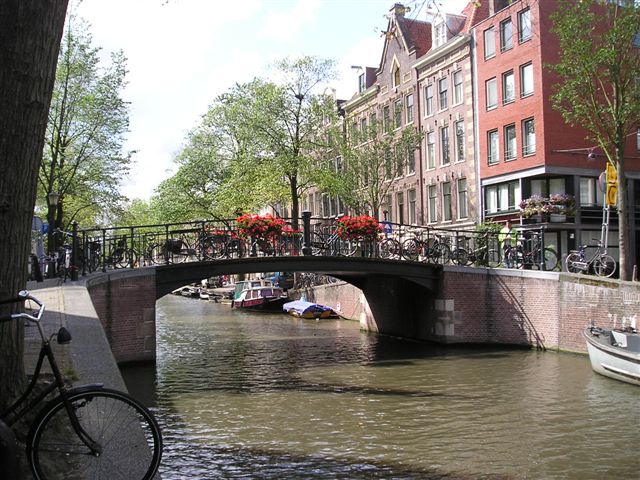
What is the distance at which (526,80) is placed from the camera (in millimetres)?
30500

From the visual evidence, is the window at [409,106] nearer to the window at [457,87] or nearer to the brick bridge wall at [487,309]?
the window at [457,87]

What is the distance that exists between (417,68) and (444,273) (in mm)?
18298

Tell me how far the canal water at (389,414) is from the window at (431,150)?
15.8 metres

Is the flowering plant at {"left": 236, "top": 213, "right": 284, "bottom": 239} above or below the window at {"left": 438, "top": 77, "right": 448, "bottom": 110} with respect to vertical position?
below

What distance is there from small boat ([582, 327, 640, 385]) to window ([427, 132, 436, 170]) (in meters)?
20.6

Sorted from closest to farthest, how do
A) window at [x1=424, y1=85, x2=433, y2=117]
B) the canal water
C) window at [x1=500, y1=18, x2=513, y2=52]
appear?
the canal water → window at [x1=500, y1=18, x2=513, y2=52] → window at [x1=424, y1=85, x2=433, y2=117]

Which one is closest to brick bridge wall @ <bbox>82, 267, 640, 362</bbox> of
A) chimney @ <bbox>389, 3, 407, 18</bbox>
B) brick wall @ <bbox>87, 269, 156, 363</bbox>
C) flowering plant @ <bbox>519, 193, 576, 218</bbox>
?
brick wall @ <bbox>87, 269, 156, 363</bbox>

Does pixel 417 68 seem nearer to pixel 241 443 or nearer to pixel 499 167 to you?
pixel 499 167

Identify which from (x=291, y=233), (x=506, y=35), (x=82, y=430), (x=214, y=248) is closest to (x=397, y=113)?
(x=506, y=35)

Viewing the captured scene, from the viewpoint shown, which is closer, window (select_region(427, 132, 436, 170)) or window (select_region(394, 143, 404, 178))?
window (select_region(394, 143, 404, 178))

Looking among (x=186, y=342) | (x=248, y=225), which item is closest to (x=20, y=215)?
(x=248, y=225)

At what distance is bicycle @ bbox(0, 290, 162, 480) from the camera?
163 inches

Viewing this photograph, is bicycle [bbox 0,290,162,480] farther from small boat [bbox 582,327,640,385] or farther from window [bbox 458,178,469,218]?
window [bbox 458,178,469,218]

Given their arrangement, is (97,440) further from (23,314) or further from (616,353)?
(616,353)
